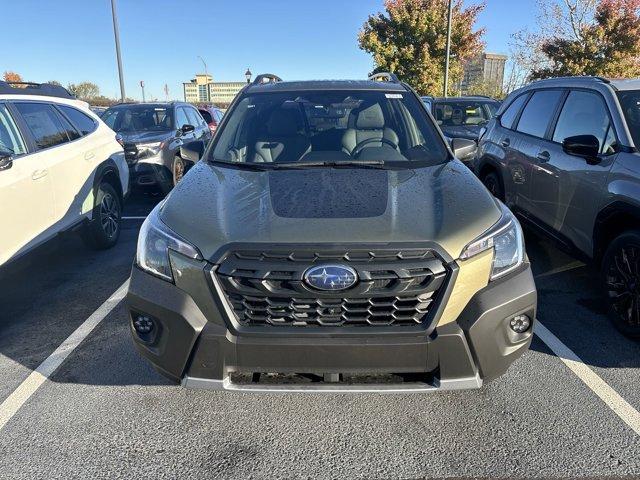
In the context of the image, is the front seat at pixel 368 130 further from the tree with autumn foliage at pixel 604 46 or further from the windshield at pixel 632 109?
the tree with autumn foliage at pixel 604 46

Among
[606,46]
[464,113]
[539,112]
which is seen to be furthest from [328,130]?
[606,46]

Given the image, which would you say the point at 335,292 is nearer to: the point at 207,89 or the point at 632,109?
the point at 632,109

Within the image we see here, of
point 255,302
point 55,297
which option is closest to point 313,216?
point 255,302

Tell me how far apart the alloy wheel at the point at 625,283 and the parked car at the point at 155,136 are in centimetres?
641

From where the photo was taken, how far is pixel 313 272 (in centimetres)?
222

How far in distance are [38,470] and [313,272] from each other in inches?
62.0

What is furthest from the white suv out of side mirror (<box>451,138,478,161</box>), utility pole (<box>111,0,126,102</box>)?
utility pole (<box>111,0,126,102</box>)

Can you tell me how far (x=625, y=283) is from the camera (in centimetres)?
349

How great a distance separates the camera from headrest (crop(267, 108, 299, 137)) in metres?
3.75

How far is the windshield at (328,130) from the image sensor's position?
352cm

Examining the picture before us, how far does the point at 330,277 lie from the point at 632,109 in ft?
9.56

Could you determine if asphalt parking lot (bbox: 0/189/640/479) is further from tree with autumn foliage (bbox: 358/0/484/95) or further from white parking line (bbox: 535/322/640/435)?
tree with autumn foliage (bbox: 358/0/484/95)

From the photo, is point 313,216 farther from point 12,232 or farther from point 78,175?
point 78,175

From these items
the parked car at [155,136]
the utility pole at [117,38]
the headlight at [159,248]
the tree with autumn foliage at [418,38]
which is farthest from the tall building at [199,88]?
the headlight at [159,248]
